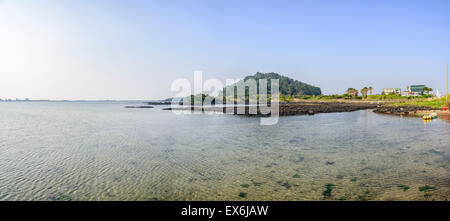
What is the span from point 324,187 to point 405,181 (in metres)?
3.95

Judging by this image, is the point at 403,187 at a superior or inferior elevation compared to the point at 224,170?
superior

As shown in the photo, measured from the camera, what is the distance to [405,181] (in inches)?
369

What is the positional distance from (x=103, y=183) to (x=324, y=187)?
9991 millimetres

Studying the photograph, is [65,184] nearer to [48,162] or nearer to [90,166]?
[90,166]

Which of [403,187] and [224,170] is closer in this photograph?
[403,187]

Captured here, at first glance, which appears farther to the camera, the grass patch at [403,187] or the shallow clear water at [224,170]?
the grass patch at [403,187]

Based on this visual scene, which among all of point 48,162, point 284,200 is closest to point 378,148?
point 284,200

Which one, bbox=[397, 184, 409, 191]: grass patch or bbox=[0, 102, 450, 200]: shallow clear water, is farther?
bbox=[397, 184, 409, 191]: grass patch

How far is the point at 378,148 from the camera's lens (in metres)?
16.1

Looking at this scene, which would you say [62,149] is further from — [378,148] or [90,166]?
[378,148]
